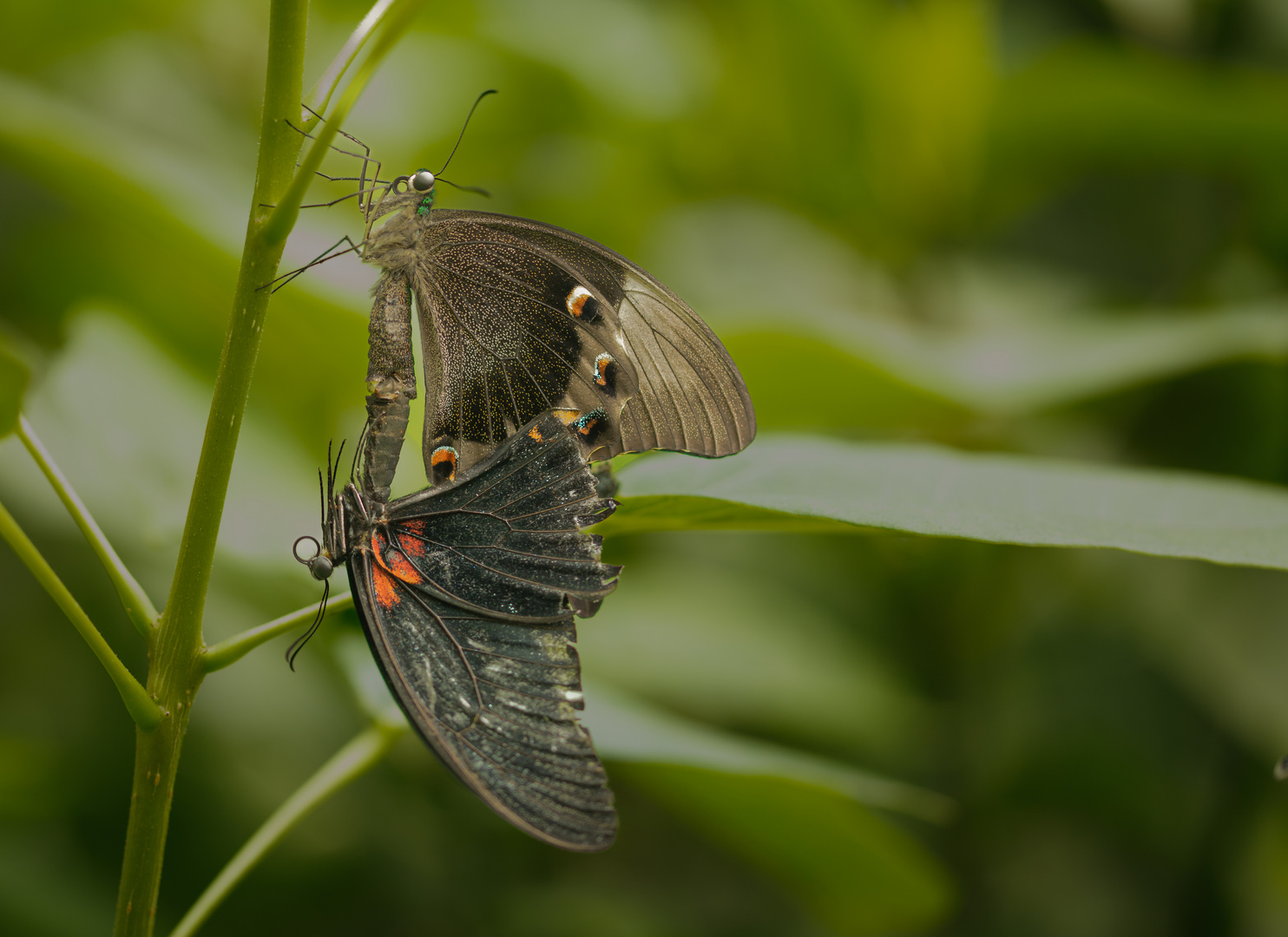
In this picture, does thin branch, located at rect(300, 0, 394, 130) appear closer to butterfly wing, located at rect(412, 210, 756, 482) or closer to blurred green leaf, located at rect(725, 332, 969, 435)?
butterfly wing, located at rect(412, 210, 756, 482)

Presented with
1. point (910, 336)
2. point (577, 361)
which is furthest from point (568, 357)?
point (910, 336)

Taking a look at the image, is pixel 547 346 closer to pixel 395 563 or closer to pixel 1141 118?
pixel 395 563

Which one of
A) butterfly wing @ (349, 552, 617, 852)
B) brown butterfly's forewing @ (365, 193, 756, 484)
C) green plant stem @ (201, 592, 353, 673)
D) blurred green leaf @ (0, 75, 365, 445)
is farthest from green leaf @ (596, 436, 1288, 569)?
blurred green leaf @ (0, 75, 365, 445)

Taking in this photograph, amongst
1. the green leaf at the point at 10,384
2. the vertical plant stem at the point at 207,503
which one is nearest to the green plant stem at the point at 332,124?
the vertical plant stem at the point at 207,503

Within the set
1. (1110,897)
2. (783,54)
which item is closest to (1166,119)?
(783,54)

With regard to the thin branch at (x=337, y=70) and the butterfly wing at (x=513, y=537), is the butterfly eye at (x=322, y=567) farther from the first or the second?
the thin branch at (x=337, y=70)

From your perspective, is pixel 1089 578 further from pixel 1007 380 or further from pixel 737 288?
pixel 737 288
